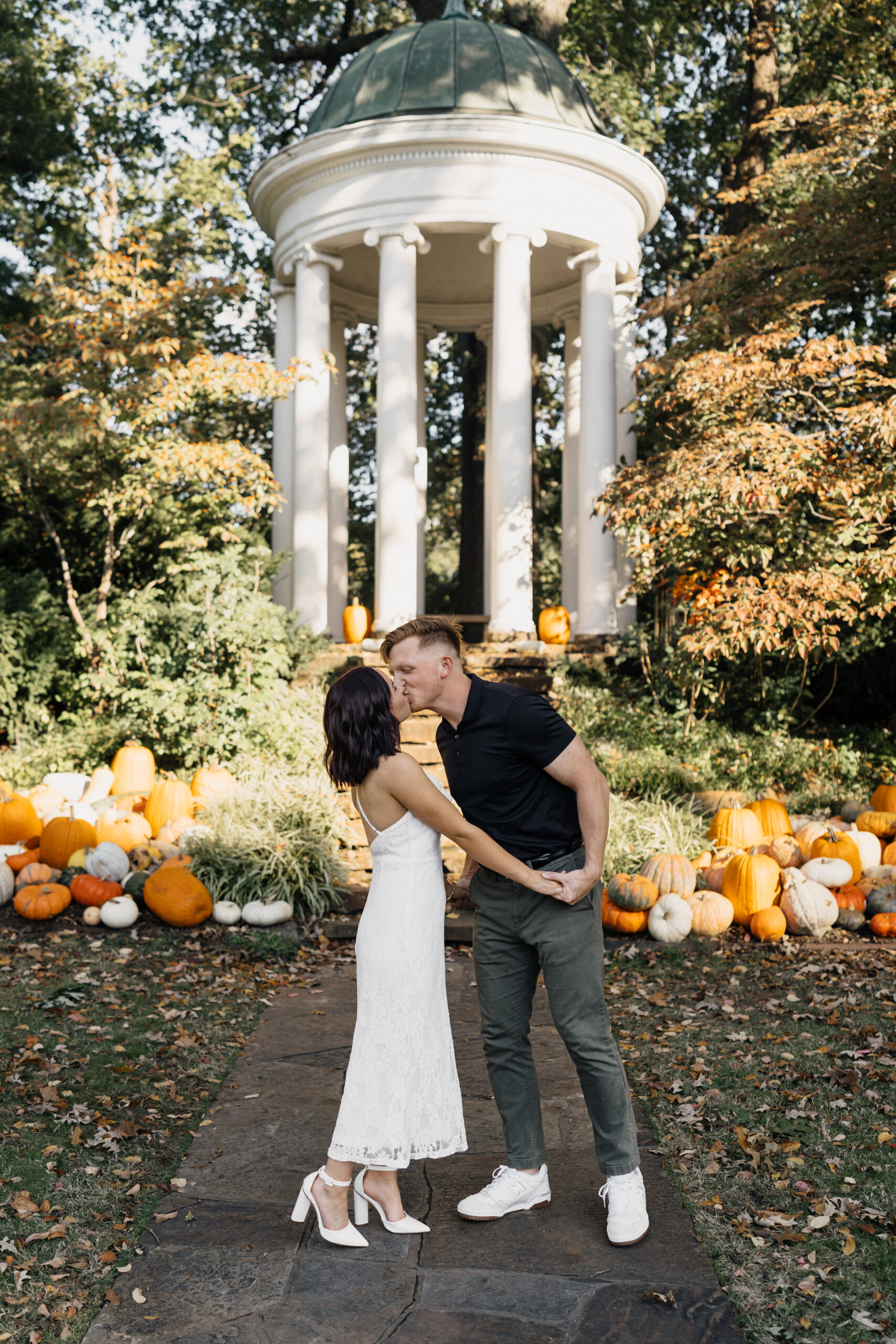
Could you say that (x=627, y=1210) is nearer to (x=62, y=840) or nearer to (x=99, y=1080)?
(x=99, y=1080)

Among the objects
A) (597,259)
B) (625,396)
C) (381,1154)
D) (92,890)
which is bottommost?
(92,890)

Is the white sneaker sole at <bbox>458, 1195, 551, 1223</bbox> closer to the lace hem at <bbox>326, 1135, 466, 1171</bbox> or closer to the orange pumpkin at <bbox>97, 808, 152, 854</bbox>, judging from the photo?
the lace hem at <bbox>326, 1135, 466, 1171</bbox>

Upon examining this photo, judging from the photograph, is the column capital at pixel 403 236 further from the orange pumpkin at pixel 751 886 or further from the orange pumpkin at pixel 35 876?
the orange pumpkin at pixel 751 886

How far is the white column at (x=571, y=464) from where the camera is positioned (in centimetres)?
1345

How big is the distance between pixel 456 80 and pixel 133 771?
27.5 ft

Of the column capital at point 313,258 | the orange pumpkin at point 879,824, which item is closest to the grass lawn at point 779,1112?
the orange pumpkin at point 879,824

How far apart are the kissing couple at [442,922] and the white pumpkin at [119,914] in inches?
142

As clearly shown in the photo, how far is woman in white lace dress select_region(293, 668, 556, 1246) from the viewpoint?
9.80 feet

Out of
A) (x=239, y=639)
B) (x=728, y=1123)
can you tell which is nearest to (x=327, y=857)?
(x=239, y=639)

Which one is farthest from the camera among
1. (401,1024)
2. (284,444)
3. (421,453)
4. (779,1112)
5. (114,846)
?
(421,453)

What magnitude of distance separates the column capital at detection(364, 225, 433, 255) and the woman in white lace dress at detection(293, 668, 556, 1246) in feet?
30.5

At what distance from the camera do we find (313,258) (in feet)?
38.8

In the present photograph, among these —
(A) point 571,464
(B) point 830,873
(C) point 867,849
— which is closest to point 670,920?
(B) point 830,873

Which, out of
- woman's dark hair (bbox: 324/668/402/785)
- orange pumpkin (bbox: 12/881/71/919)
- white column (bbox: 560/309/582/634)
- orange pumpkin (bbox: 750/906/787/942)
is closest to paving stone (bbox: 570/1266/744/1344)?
woman's dark hair (bbox: 324/668/402/785)
